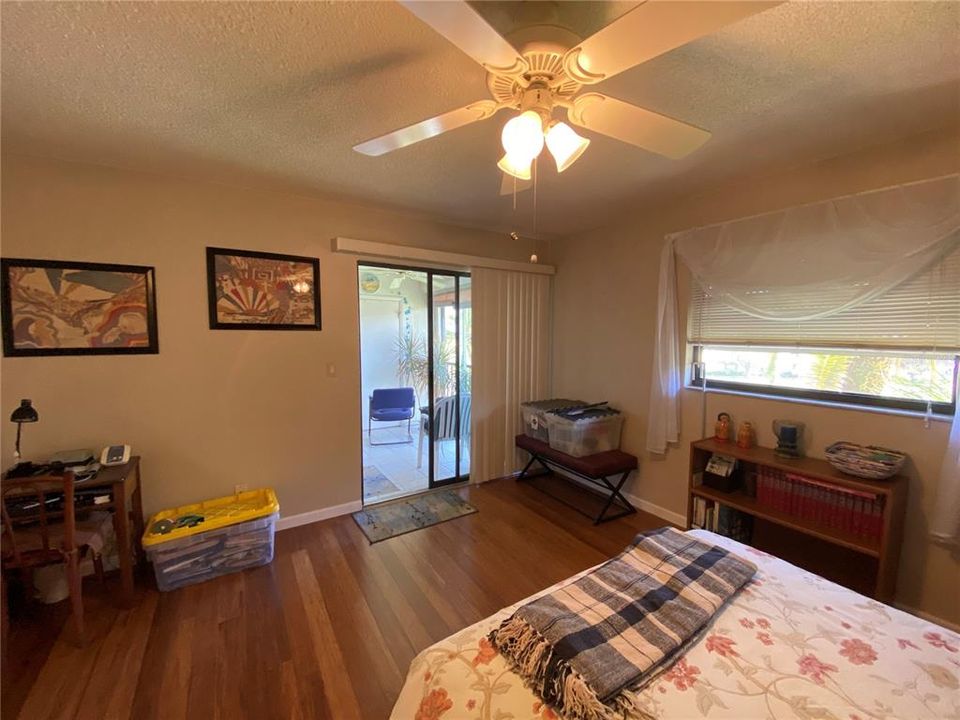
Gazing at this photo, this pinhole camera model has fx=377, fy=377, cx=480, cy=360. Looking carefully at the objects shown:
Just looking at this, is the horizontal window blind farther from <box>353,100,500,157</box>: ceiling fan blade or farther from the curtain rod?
<box>353,100,500,157</box>: ceiling fan blade

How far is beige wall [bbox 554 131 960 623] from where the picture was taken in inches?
70.0

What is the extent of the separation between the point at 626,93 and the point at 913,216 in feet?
4.93

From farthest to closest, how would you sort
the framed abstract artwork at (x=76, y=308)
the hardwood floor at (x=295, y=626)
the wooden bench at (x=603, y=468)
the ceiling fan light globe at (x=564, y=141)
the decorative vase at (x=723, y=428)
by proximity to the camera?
the wooden bench at (x=603, y=468) → the decorative vase at (x=723, y=428) → the framed abstract artwork at (x=76, y=308) → the hardwood floor at (x=295, y=626) → the ceiling fan light globe at (x=564, y=141)

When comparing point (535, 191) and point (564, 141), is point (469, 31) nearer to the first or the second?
point (564, 141)

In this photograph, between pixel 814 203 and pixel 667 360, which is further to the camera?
pixel 667 360

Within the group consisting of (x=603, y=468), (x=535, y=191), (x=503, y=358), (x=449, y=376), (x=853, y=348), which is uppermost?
(x=535, y=191)

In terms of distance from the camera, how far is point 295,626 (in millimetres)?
1839

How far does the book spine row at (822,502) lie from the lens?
1817 millimetres

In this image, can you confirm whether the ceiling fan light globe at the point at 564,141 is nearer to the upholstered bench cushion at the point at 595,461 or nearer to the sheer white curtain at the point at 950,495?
the sheer white curtain at the point at 950,495

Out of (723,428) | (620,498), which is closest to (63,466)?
(620,498)

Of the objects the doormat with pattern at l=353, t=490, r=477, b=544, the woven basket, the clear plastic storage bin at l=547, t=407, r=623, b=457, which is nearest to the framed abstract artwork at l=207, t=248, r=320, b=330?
the doormat with pattern at l=353, t=490, r=477, b=544

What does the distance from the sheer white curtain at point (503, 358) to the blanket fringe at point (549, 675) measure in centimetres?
245

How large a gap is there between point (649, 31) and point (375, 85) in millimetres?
1043

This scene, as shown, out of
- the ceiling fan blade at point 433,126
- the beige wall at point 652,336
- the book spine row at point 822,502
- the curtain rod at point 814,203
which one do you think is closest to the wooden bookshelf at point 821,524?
the book spine row at point 822,502
